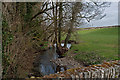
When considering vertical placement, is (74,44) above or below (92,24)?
below

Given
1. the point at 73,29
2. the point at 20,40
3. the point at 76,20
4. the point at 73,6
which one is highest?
the point at 73,6

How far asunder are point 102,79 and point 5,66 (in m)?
2.98

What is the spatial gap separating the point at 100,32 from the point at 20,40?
11.9 meters

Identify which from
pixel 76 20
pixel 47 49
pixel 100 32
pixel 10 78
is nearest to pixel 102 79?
pixel 10 78

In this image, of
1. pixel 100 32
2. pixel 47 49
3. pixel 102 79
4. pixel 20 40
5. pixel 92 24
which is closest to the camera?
pixel 102 79

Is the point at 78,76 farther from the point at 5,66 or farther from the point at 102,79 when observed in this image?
the point at 5,66

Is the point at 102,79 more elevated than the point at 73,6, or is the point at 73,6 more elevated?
the point at 73,6

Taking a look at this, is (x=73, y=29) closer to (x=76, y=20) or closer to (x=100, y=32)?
(x=76, y=20)

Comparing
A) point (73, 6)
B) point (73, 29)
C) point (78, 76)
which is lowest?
point (78, 76)

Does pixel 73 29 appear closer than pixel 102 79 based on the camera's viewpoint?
No

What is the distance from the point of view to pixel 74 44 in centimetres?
1342

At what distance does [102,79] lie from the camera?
11.7 ft

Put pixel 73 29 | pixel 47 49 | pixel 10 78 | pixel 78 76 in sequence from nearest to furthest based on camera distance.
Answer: pixel 78 76 → pixel 10 78 → pixel 73 29 → pixel 47 49

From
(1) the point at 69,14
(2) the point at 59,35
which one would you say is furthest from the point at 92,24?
(2) the point at 59,35
